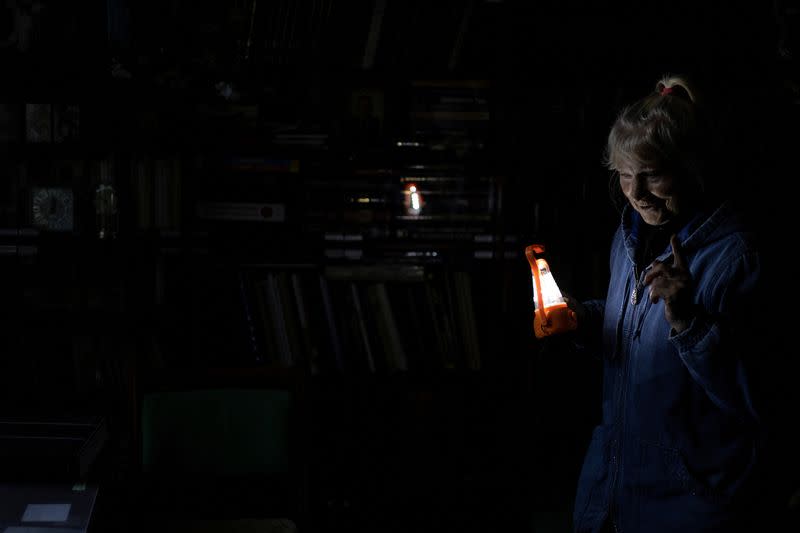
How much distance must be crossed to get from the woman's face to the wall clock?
69.6 inches

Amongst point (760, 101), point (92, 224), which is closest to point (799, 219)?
point (760, 101)

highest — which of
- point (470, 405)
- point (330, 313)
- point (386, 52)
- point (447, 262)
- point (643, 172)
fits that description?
point (386, 52)

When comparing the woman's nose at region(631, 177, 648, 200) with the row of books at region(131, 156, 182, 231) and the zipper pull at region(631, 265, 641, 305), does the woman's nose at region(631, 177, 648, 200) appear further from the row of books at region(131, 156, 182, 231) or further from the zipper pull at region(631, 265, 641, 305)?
the row of books at region(131, 156, 182, 231)

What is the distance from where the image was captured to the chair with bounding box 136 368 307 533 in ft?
6.31

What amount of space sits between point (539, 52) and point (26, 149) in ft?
5.58

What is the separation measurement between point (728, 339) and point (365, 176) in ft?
4.83

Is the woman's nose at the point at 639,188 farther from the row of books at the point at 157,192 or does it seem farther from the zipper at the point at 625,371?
the row of books at the point at 157,192

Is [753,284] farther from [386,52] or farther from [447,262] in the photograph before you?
[386,52]

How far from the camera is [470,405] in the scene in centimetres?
260

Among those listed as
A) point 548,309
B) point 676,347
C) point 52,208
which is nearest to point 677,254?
point 676,347

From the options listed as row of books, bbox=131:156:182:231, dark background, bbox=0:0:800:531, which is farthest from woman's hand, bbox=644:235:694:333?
row of books, bbox=131:156:182:231

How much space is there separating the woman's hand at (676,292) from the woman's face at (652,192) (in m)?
0.18

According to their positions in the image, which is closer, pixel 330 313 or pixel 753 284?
pixel 753 284

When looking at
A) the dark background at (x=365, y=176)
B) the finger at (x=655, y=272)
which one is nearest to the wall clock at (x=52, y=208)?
the dark background at (x=365, y=176)
